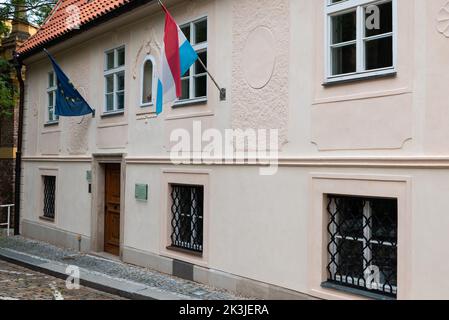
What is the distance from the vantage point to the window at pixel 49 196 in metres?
13.9

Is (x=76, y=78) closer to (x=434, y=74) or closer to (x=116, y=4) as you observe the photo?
(x=116, y=4)

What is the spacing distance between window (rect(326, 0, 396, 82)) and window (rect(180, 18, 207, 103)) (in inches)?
111

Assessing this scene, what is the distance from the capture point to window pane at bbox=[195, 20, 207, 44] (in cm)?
890

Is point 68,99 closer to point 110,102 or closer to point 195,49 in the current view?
point 110,102

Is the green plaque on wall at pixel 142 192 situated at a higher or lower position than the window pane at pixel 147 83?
lower

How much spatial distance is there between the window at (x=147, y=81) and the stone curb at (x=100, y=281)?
11.5ft

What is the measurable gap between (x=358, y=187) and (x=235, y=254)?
2537 mm

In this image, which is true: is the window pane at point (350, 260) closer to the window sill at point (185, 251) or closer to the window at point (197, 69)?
the window sill at point (185, 251)

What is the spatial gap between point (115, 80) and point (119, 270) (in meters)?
4.18

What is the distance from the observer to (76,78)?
12.7m

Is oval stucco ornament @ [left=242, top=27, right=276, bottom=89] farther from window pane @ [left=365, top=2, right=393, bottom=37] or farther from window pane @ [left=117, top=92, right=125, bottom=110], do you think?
window pane @ [left=117, top=92, right=125, bottom=110]

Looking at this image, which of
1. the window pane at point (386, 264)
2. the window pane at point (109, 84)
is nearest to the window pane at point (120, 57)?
the window pane at point (109, 84)

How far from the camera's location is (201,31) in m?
8.97
